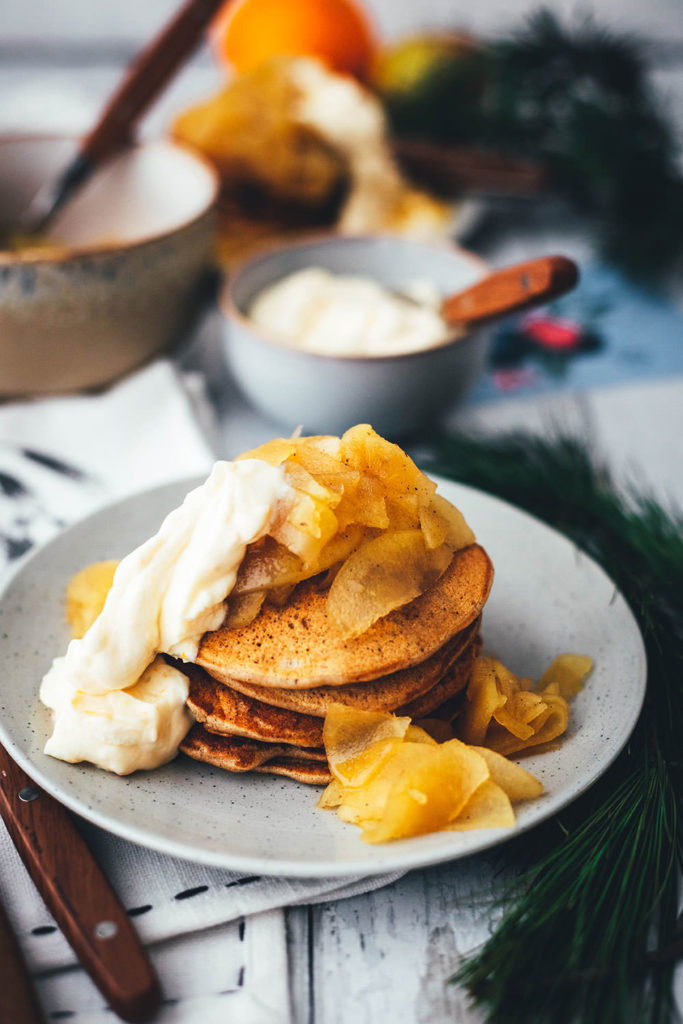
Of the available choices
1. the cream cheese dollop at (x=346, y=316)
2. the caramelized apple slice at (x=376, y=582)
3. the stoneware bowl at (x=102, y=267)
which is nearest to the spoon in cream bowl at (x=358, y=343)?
the cream cheese dollop at (x=346, y=316)

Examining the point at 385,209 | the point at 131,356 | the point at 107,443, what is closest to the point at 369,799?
the point at 107,443

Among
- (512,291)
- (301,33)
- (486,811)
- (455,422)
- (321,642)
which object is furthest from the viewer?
(301,33)

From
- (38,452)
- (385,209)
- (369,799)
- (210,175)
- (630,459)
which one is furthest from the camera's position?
(385,209)

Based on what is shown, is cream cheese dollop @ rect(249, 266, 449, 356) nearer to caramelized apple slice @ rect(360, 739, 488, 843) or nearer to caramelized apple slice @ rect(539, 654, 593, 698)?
caramelized apple slice @ rect(539, 654, 593, 698)

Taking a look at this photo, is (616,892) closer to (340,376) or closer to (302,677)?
(302,677)

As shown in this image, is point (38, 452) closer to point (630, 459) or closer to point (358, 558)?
point (358, 558)

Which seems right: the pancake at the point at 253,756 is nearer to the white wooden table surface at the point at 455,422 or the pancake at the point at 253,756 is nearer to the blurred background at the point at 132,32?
the white wooden table surface at the point at 455,422

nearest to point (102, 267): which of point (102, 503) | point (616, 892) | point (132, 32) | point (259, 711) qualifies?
point (102, 503)
